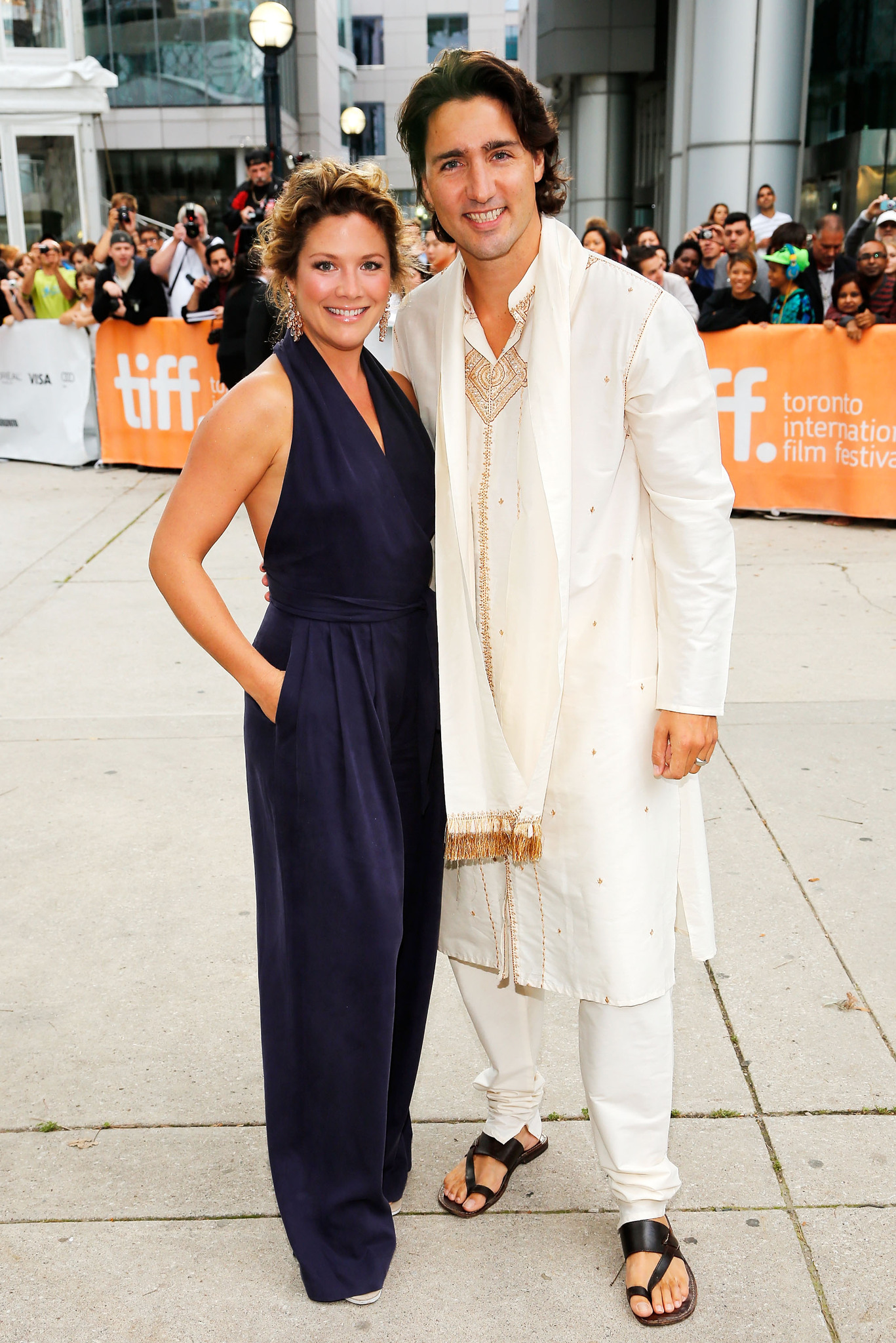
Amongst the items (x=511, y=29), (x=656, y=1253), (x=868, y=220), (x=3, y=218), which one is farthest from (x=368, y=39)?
(x=656, y=1253)

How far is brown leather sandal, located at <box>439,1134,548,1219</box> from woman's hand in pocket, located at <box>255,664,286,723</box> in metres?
1.04

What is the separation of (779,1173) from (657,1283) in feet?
1.45

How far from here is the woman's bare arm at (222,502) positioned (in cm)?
215

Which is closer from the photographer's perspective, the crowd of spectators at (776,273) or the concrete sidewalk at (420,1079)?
the concrete sidewalk at (420,1079)

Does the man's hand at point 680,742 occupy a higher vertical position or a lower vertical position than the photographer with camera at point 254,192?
lower

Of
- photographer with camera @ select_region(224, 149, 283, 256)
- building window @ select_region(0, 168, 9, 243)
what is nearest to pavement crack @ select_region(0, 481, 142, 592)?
photographer with camera @ select_region(224, 149, 283, 256)

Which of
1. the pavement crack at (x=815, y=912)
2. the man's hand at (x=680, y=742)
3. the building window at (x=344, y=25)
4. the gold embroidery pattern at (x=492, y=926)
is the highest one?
the building window at (x=344, y=25)

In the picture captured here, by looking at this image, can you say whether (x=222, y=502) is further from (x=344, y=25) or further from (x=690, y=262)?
(x=344, y=25)

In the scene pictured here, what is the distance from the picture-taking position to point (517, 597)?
2.22 m

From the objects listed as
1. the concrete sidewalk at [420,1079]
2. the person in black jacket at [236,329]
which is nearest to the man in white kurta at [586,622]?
the concrete sidewalk at [420,1079]

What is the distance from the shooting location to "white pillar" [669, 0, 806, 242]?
1395 centimetres

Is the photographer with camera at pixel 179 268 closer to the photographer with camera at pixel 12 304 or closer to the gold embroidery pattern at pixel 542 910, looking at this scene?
the photographer with camera at pixel 12 304

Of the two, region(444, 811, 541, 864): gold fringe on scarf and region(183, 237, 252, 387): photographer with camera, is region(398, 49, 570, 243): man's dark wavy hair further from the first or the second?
region(183, 237, 252, 387): photographer with camera

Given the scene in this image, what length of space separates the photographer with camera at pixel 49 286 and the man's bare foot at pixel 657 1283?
1097cm
